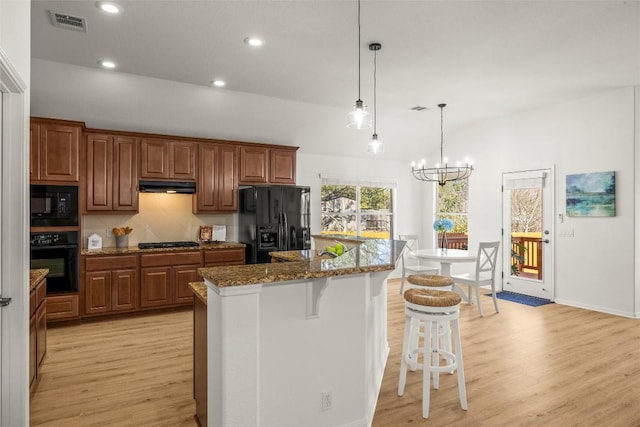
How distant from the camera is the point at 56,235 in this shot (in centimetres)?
446

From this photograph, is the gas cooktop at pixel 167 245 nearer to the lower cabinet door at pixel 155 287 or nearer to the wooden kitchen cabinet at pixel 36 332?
the lower cabinet door at pixel 155 287

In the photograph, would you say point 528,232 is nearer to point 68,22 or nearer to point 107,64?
point 107,64

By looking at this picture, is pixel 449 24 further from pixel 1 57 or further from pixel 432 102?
pixel 1 57

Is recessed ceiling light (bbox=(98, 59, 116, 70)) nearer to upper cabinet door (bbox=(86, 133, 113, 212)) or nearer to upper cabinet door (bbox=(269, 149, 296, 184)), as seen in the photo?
upper cabinet door (bbox=(86, 133, 113, 212))

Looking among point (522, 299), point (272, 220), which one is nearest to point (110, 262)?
point (272, 220)

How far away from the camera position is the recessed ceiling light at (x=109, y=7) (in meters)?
2.92

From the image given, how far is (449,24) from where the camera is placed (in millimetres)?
3244

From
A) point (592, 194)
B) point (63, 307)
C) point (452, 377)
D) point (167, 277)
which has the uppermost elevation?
point (592, 194)

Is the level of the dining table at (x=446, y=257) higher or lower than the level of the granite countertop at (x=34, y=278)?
lower

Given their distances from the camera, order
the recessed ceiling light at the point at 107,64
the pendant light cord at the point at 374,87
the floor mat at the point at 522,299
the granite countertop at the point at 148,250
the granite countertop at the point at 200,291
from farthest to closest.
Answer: the floor mat at the point at 522,299 < the granite countertop at the point at 148,250 < the recessed ceiling light at the point at 107,64 < the pendant light cord at the point at 374,87 < the granite countertop at the point at 200,291

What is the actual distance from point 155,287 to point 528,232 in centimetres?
556

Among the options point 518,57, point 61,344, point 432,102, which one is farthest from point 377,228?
point 61,344

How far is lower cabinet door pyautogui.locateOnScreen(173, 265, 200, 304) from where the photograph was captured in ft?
17.0

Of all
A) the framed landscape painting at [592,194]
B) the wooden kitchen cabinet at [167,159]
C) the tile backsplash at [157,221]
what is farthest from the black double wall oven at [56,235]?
the framed landscape painting at [592,194]
